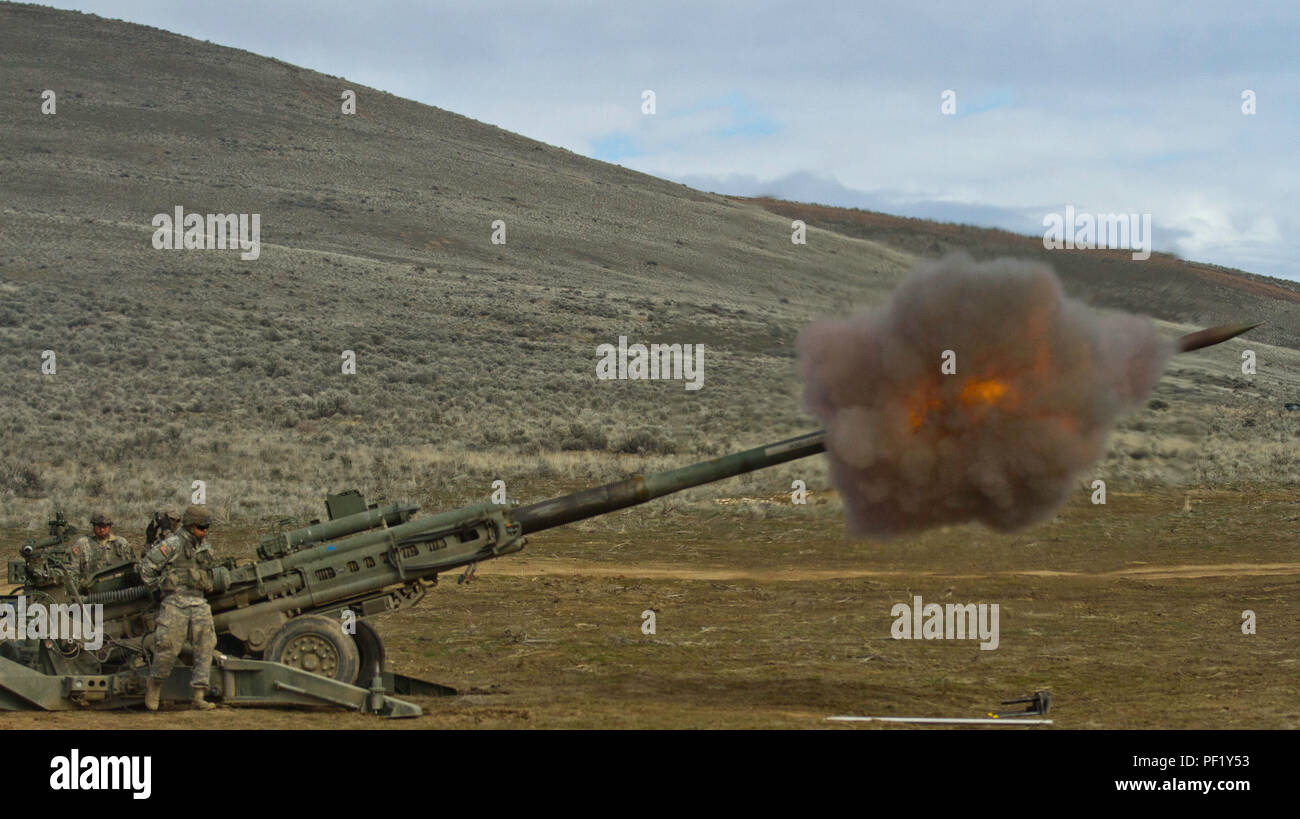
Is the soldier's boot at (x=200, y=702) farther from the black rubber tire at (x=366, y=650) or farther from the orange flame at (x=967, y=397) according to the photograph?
the orange flame at (x=967, y=397)

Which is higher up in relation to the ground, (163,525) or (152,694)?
(163,525)

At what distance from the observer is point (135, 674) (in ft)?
43.4

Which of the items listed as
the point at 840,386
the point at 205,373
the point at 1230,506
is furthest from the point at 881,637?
the point at 205,373

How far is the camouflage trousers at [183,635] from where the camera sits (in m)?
13.0

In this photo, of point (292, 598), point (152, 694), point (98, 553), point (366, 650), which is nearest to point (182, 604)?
point (152, 694)

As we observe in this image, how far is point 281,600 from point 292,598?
12 centimetres

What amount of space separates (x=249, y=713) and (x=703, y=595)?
9748mm

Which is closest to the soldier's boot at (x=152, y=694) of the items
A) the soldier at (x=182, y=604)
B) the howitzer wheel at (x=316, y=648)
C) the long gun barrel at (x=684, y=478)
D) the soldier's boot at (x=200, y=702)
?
the soldier at (x=182, y=604)

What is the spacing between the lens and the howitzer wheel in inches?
530

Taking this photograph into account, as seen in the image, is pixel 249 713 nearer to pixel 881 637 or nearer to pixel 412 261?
pixel 881 637

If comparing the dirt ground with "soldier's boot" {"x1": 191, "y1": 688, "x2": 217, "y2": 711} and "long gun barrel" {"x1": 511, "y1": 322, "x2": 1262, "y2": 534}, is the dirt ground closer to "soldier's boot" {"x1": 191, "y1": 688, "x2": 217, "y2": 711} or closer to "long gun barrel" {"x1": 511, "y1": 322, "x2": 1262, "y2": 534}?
"soldier's boot" {"x1": 191, "y1": 688, "x2": 217, "y2": 711}

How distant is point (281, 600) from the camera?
13672mm

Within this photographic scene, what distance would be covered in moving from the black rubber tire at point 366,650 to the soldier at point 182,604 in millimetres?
1646

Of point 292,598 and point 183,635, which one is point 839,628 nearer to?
point 292,598
